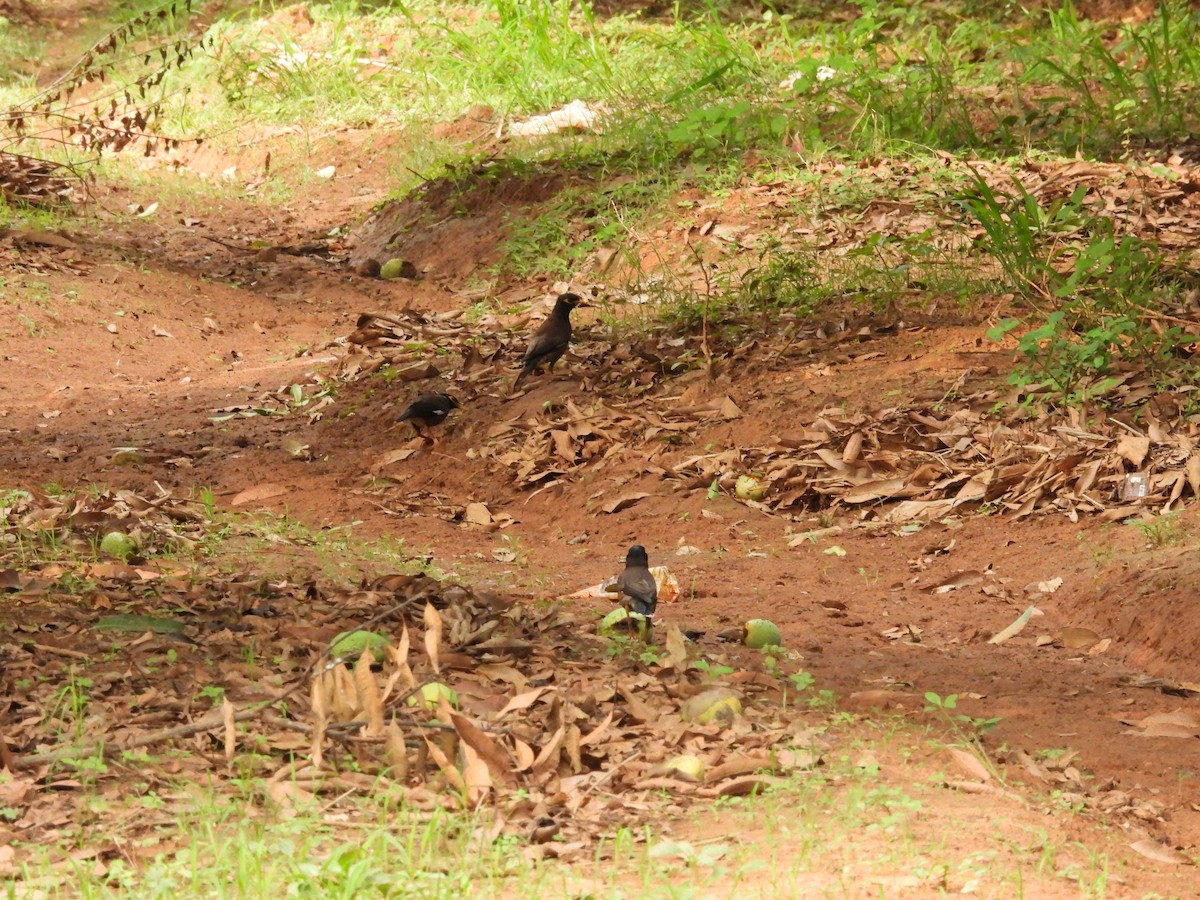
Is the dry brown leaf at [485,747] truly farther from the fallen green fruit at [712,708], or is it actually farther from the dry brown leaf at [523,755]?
the fallen green fruit at [712,708]

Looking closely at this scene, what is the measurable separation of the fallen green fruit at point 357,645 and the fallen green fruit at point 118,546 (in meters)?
1.36

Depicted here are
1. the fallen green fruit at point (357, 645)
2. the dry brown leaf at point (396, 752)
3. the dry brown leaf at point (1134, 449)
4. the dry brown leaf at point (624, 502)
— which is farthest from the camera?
the dry brown leaf at point (624, 502)

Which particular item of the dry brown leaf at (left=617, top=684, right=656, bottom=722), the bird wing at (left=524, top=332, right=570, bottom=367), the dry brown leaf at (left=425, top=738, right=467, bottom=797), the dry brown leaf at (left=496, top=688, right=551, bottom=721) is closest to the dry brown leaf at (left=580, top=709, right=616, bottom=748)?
the dry brown leaf at (left=617, top=684, right=656, bottom=722)

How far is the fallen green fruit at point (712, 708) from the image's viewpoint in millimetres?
3451

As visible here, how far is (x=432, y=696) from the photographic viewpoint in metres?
3.42

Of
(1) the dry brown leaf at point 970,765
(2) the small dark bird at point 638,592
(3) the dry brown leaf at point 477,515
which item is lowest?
(3) the dry brown leaf at point 477,515

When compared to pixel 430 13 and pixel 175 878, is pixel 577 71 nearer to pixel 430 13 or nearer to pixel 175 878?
pixel 430 13

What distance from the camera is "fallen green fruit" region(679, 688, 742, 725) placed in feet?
11.3

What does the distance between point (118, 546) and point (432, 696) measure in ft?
6.11

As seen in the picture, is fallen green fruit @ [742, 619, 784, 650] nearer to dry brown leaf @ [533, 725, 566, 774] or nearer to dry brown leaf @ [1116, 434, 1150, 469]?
dry brown leaf @ [533, 725, 566, 774]

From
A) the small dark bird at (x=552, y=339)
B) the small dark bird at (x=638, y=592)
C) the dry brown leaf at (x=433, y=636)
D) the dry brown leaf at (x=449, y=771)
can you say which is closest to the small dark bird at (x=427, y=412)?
the small dark bird at (x=552, y=339)

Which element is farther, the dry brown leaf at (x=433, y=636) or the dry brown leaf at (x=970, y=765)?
the dry brown leaf at (x=433, y=636)

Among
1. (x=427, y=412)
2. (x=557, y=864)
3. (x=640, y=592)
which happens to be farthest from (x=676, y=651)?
(x=427, y=412)

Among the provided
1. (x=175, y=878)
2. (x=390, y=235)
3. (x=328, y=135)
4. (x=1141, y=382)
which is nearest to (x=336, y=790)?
(x=175, y=878)
